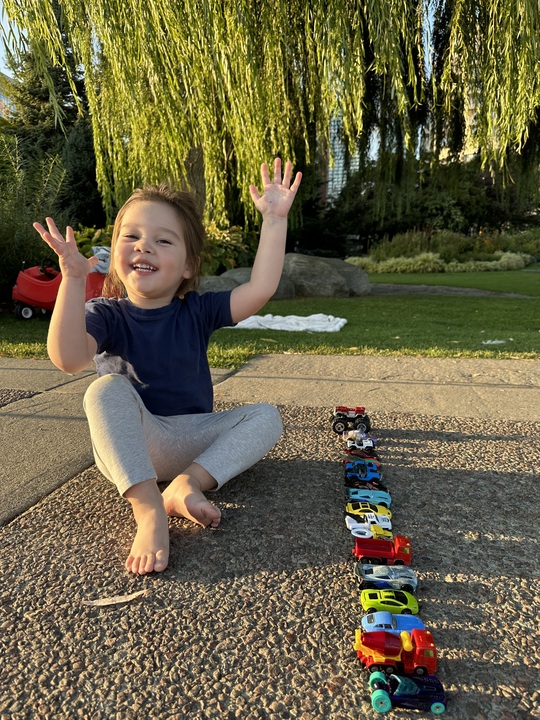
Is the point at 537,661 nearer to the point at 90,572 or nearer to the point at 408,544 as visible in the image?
the point at 408,544

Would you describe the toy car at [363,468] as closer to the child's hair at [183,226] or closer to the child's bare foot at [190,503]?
the child's bare foot at [190,503]

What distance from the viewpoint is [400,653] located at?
1.11 meters

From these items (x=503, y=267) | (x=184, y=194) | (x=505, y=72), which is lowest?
(x=503, y=267)

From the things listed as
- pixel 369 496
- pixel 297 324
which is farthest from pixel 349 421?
pixel 297 324

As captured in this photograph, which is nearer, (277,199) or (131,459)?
(131,459)

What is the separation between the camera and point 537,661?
1.16 m

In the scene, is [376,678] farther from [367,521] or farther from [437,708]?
[367,521]

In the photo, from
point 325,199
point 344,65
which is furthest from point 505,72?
point 325,199

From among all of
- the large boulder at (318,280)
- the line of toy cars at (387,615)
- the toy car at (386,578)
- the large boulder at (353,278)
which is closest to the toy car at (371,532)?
the line of toy cars at (387,615)

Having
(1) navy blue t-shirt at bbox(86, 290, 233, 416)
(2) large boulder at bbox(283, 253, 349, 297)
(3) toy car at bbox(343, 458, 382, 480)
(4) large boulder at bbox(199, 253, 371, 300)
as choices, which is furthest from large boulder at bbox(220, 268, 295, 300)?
(3) toy car at bbox(343, 458, 382, 480)

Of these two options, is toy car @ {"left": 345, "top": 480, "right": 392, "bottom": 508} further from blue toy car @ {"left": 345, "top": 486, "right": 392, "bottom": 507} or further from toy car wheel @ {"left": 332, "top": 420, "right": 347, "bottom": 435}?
toy car wheel @ {"left": 332, "top": 420, "right": 347, "bottom": 435}

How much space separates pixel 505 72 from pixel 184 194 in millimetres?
2876

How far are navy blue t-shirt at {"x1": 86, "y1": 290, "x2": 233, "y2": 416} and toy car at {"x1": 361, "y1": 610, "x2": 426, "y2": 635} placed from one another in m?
1.07

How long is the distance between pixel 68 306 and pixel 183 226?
0.55m
